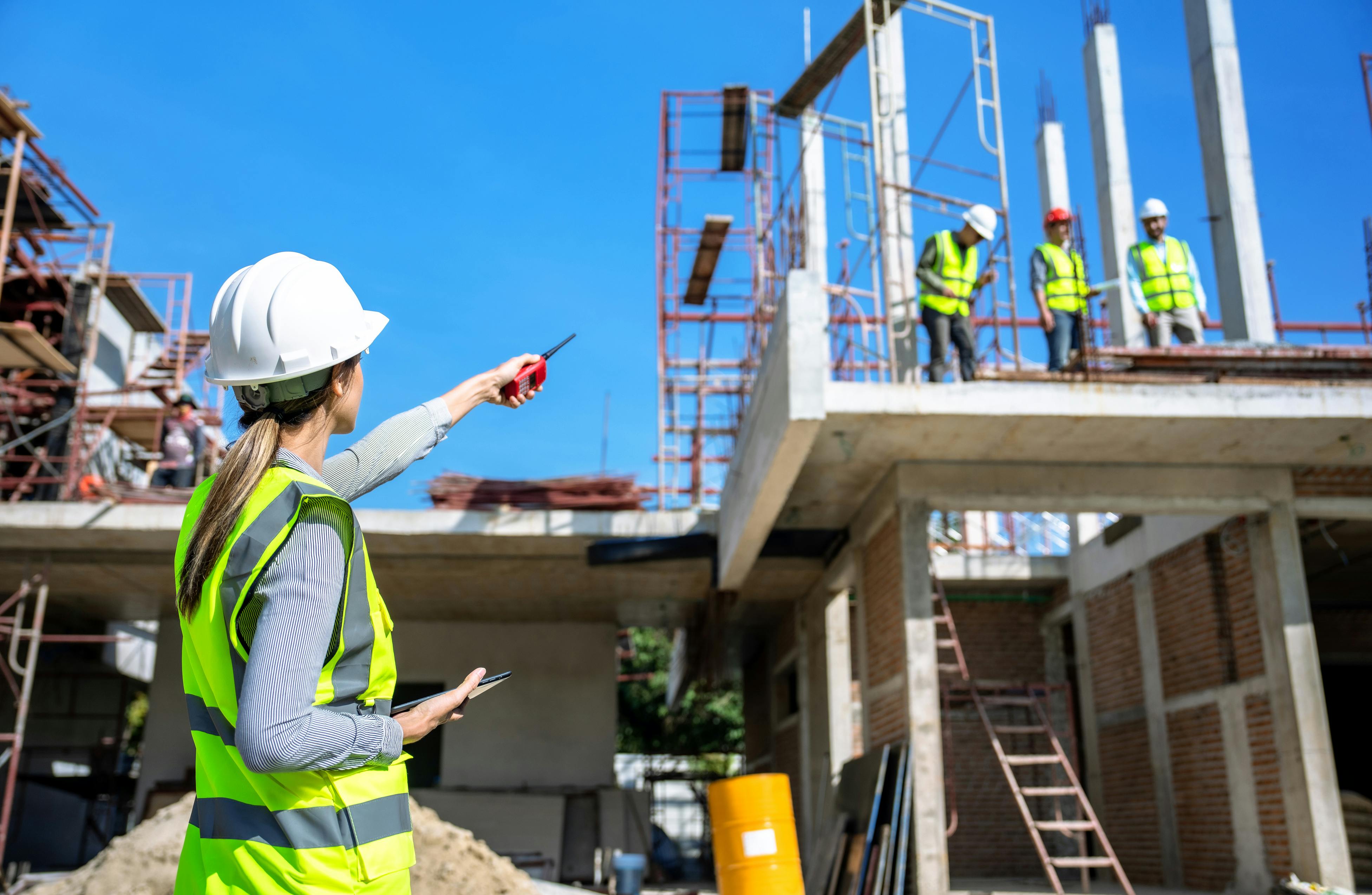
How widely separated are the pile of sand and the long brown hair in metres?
7.74

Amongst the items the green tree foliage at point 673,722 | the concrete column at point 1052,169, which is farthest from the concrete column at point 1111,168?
the green tree foliage at point 673,722

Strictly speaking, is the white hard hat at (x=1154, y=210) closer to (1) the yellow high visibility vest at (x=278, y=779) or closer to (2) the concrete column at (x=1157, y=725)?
(2) the concrete column at (x=1157, y=725)

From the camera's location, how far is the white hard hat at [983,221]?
413 inches

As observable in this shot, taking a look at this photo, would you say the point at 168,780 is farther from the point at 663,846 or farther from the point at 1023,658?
the point at 1023,658

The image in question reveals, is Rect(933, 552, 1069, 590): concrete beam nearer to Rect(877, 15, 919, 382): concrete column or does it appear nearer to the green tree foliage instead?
A: Rect(877, 15, 919, 382): concrete column

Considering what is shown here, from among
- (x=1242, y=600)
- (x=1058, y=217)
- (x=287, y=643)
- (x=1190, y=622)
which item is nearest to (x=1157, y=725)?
(x=1190, y=622)

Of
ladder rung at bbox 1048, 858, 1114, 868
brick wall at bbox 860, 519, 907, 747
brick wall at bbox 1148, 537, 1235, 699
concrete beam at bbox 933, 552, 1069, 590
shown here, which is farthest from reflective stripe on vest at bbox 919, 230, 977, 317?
concrete beam at bbox 933, 552, 1069, 590

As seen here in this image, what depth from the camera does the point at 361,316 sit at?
5.89ft

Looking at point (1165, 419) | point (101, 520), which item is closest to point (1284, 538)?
point (1165, 419)

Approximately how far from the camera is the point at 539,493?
13539 mm

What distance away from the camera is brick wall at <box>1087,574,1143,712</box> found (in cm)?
1342

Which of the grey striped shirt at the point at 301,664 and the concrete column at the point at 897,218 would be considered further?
the concrete column at the point at 897,218

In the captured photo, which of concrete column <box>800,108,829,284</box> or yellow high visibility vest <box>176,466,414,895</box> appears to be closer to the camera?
yellow high visibility vest <box>176,466,414,895</box>

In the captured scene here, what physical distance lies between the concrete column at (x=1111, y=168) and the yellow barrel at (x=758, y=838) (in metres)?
10.2
